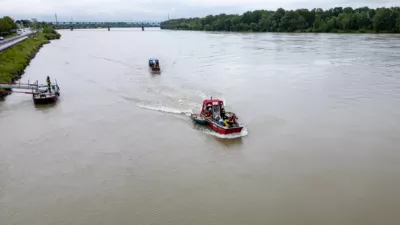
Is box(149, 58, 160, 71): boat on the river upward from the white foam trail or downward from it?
upward

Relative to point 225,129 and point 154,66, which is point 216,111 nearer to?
point 225,129

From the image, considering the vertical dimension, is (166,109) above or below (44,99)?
below

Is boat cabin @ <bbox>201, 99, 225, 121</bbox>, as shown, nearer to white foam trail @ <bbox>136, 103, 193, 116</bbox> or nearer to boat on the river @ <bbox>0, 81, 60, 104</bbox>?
white foam trail @ <bbox>136, 103, 193, 116</bbox>

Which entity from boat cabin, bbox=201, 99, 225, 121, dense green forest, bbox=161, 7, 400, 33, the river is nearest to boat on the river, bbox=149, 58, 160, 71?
the river

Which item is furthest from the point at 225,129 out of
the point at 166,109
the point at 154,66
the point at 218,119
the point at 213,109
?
the point at 154,66

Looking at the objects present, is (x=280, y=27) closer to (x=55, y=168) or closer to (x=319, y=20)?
(x=319, y=20)

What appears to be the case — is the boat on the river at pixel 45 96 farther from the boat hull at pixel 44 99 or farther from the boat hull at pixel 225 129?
the boat hull at pixel 225 129
